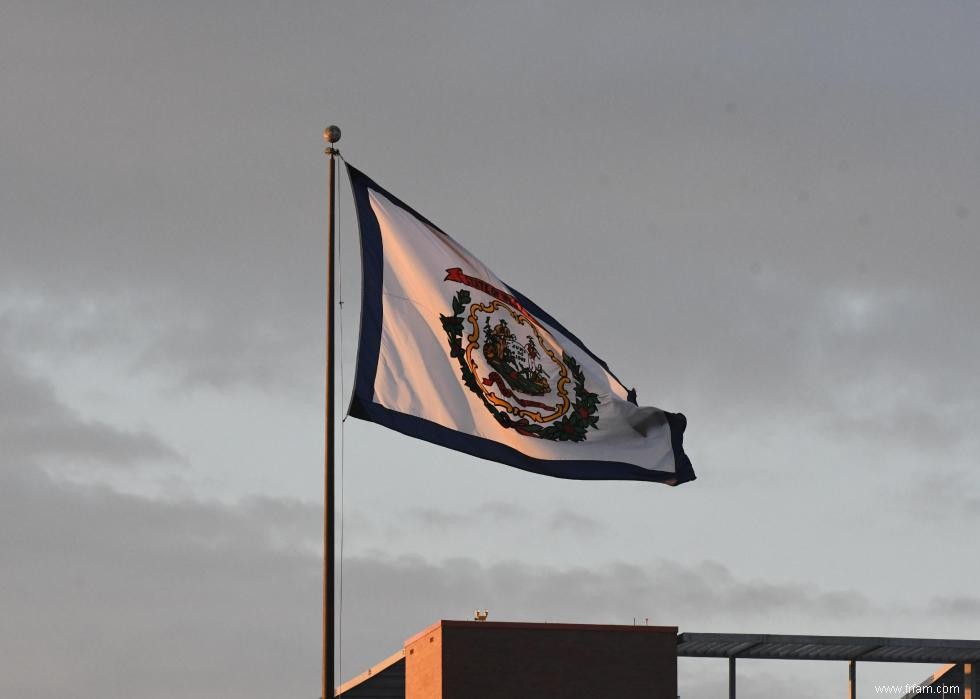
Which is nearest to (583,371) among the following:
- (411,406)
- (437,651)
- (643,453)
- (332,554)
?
(643,453)

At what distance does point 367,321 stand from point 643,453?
15.6 ft

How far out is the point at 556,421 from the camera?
2380 cm

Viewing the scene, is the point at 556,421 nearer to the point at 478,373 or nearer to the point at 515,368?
the point at 515,368

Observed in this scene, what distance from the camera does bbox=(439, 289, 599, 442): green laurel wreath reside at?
910 inches

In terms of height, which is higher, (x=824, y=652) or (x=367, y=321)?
(x=367, y=321)

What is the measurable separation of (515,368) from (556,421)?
92 centimetres

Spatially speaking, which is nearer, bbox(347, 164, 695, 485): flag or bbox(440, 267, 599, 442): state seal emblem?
bbox(347, 164, 695, 485): flag

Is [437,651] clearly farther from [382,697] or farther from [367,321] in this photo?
[367,321]

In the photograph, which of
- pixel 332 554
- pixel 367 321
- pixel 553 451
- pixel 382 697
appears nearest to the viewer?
pixel 332 554

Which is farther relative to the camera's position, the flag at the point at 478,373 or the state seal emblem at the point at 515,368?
the state seal emblem at the point at 515,368

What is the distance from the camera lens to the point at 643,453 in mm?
24438

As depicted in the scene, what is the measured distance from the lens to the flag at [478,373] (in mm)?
22250

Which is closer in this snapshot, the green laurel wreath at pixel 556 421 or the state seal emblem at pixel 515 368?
the green laurel wreath at pixel 556 421

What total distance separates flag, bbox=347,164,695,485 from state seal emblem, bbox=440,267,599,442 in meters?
0.02
